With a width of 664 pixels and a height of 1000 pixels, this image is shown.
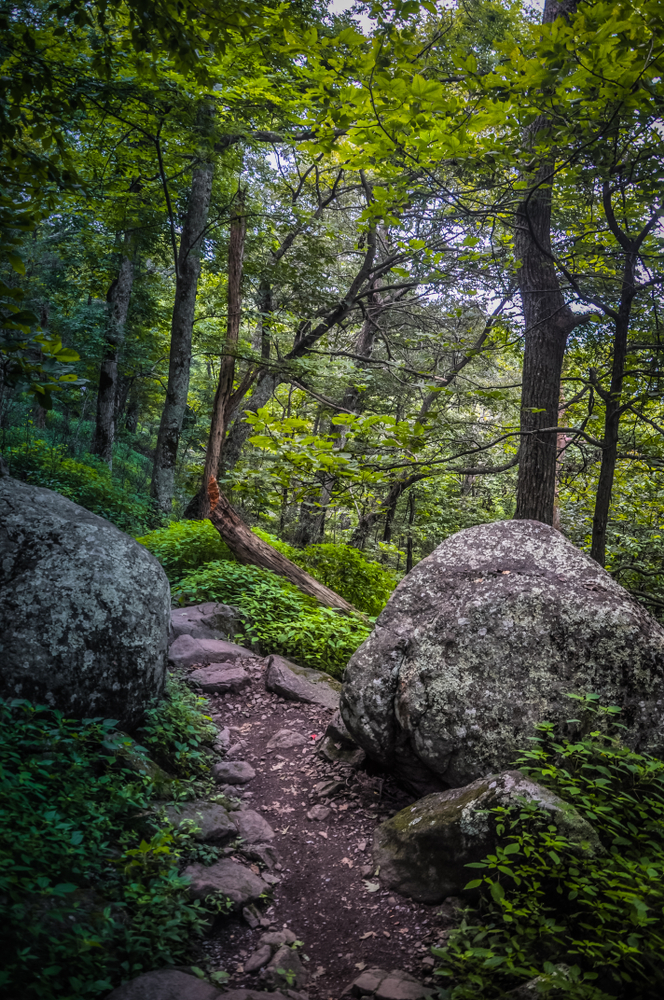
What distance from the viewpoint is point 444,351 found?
1109 centimetres

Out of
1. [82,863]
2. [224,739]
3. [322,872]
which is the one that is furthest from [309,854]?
[82,863]

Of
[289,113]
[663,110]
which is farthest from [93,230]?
[663,110]

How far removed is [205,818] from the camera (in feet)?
11.6

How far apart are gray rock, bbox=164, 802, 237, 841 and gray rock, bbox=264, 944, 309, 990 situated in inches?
31.4

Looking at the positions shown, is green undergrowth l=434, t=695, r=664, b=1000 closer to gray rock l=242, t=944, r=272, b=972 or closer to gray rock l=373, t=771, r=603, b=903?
gray rock l=373, t=771, r=603, b=903

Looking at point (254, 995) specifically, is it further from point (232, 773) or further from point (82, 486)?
point (82, 486)

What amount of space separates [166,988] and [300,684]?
355 cm

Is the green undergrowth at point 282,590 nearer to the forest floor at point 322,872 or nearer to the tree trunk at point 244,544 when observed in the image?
the tree trunk at point 244,544

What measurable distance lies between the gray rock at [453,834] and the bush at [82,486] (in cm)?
769

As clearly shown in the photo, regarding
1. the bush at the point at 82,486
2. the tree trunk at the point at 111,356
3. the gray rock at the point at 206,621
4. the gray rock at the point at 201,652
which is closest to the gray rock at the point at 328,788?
the gray rock at the point at 201,652

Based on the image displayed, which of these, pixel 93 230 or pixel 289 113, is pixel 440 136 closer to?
pixel 289 113

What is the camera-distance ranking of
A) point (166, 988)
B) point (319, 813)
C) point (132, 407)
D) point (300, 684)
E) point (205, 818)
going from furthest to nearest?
point (132, 407) < point (300, 684) < point (319, 813) < point (205, 818) < point (166, 988)

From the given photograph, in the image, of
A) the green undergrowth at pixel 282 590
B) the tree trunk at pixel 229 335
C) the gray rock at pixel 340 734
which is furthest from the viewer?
the tree trunk at pixel 229 335

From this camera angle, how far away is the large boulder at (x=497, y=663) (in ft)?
11.8
